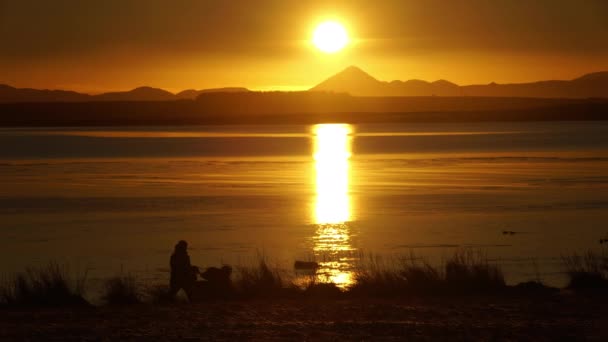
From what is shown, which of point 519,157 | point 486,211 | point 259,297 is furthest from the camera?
point 519,157

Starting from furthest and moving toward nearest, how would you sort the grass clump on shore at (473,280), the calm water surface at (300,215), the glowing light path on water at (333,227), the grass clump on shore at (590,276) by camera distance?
the calm water surface at (300,215)
the glowing light path on water at (333,227)
the grass clump on shore at (590,276)
the grass clump on shore at (473,280)

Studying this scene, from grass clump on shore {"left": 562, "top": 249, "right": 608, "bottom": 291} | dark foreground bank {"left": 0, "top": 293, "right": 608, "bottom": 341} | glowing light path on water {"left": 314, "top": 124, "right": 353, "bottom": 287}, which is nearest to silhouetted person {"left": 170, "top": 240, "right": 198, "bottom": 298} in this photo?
dark foreground bank {"left": 0, "top": 293, "right": 608, "bottom": 341}

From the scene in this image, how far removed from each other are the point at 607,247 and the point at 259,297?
9984mm

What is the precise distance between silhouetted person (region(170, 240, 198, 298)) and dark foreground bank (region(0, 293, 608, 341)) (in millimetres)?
840

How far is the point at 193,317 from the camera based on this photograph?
970 centimetres

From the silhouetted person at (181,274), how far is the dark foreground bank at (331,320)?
0.84 metres

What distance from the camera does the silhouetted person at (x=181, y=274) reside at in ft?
38.0

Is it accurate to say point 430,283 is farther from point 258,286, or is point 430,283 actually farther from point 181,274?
point 181,274

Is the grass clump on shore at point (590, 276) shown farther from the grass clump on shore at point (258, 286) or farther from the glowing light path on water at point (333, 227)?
the grass clump on shore at point (258, 286)

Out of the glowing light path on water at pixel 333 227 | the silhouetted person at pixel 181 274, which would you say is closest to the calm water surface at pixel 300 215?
the glowing light path on water at pixel 333 227

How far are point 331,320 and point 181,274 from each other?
278 cm

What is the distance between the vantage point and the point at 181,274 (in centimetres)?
1163

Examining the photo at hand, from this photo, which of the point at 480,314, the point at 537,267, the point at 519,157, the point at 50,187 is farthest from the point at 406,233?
the point at 519,157

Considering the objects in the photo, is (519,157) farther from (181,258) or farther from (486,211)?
(181,258)
